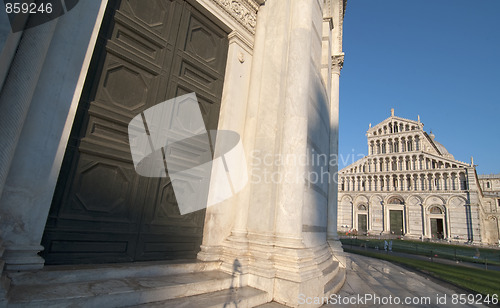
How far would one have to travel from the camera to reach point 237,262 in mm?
3895

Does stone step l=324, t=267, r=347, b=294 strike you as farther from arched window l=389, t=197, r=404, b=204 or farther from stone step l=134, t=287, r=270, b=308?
arched window l=389, t=197, r=404, b=204

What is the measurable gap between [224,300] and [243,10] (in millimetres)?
5414

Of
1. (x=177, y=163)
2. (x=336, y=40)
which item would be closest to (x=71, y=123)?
(x=177, y=163)

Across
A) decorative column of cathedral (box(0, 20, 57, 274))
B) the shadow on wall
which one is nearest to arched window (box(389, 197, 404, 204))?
the shadow on wall

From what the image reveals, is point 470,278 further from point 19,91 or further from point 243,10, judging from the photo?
point 19,91

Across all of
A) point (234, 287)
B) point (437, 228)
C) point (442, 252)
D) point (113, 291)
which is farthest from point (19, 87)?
point (437, 228)

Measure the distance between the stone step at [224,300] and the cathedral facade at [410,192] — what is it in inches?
2240

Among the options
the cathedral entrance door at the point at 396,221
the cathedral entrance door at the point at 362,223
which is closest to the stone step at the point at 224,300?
the cathedral entrance door at the point at 396,221

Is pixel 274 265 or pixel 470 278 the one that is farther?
pixel 470 278

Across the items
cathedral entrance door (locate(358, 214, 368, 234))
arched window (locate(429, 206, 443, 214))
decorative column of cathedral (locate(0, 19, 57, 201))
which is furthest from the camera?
cathedral entrance door (locate(358, 214, 368, 234))

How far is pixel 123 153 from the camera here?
11.5ft

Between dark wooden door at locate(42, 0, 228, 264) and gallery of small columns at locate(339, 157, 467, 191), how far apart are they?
2419 inches

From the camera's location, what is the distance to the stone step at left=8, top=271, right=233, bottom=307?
7.08 feet

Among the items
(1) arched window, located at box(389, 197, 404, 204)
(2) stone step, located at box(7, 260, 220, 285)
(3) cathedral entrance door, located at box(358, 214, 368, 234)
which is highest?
(1) arched window, located at box(389, 197, 404, 204)
